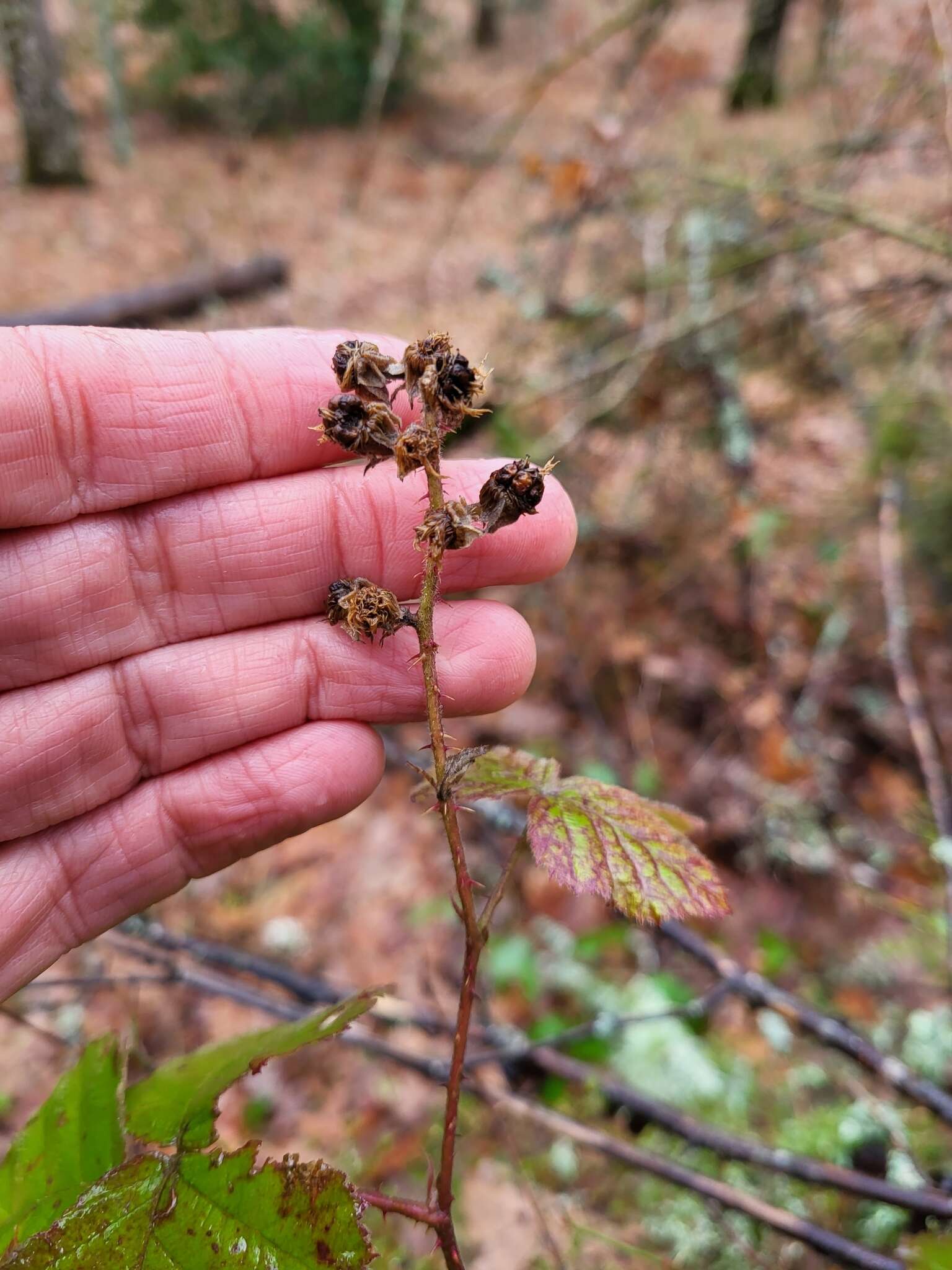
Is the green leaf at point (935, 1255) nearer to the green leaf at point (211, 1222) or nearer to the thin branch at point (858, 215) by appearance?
the green leaf at point (211, 1222)

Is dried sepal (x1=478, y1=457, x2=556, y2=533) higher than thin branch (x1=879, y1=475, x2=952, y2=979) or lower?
higher

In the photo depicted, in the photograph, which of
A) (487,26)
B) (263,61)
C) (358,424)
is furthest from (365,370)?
(487,26)

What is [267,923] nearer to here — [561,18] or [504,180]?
[504,180]

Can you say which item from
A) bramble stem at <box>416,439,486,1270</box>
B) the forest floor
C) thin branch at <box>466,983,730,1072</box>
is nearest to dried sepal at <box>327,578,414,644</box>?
bramble stem at <box>416,439,486,1270</box>

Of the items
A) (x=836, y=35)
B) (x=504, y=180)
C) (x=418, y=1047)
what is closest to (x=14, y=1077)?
(x=418, y=1047)

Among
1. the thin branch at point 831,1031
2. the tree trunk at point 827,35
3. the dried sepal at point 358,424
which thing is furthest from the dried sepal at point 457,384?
the tree trunk at point 827,35

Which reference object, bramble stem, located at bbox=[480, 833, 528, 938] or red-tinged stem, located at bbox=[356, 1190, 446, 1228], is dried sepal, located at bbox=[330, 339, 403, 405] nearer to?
bramble stem, located at bbox=[480, 833, 528, 938]

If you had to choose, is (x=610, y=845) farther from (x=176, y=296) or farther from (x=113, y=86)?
(x=113, y=86)
